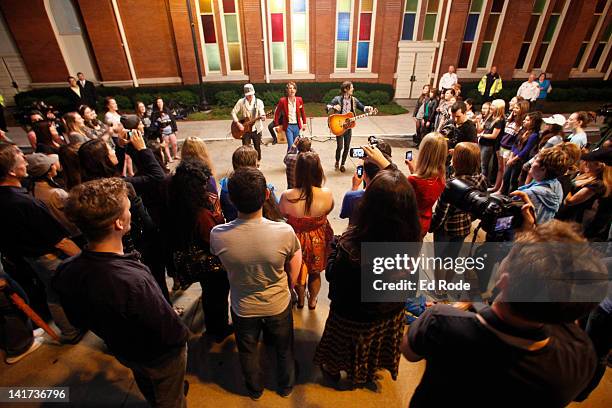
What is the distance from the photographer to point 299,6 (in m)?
13.2

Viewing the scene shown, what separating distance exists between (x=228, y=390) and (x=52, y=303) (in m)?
1.93

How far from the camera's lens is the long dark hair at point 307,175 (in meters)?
2.61

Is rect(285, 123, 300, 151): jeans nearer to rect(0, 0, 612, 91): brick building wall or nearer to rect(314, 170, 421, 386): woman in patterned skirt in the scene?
rect(314, 170, 421, 386): woman in patterned skirt

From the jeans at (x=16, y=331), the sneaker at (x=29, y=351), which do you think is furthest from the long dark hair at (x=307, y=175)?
the sneaker at (x=29, y=351)

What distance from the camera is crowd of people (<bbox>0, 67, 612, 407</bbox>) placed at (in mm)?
1123

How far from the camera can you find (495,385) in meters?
1.12

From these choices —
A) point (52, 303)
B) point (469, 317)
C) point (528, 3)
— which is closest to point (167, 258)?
point (52, 303)

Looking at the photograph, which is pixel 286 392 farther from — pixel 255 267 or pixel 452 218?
pixel 452 218

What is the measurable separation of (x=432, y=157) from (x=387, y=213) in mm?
1516

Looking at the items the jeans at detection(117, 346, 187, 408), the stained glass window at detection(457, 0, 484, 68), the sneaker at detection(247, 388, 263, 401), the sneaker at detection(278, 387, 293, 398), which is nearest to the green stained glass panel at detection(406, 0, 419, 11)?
the stained glass window at detection(457, 0, 484, 68)

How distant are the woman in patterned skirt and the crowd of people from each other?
0.03 ft

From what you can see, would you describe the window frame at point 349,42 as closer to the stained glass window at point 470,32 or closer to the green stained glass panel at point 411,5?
the green stained glass panel at point 411,5

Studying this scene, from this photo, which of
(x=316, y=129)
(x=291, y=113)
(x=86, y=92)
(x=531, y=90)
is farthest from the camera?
(x=531, y=90)

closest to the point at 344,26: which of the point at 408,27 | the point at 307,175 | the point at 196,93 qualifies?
the point at 408,27
